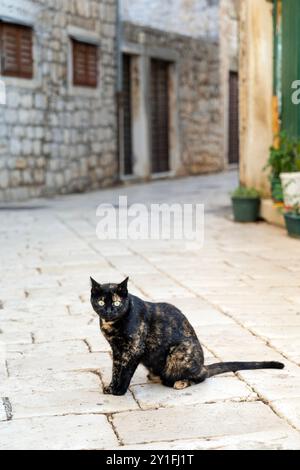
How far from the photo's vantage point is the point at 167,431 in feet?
10.1

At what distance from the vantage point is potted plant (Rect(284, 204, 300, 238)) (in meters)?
8.25

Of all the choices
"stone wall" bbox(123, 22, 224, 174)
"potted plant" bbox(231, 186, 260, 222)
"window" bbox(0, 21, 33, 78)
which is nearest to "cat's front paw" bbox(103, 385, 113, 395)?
"potted plant" bbox(231, 186, 260, 222)

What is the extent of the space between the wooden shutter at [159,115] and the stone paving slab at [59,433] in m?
14.4

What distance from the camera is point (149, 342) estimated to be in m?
3.52

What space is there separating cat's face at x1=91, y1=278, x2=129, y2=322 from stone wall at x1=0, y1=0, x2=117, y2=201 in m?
9.41

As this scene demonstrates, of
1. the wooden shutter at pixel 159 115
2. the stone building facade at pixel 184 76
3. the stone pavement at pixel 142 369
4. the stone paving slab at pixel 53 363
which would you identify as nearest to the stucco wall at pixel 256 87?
the stone pavement at pixel 142 369

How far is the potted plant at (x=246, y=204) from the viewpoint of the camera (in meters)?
9.70

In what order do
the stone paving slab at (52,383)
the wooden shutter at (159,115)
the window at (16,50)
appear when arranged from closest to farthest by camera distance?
the stone paving slab at (52,383) → the window at (16,50) → the wooden shutter at (159,115)

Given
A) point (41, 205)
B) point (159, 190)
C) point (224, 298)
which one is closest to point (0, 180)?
point (41, 205)

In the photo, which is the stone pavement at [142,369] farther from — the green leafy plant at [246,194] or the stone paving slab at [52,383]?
the green leafy plant at [246,194]

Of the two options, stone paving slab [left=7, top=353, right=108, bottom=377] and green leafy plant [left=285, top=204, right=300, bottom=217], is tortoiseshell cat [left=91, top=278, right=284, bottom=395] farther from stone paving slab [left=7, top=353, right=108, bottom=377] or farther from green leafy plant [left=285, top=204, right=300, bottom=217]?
green leafy plant [left=285, top=204, right=300, bottom=217]

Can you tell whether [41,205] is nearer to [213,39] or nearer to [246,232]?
[246,232]

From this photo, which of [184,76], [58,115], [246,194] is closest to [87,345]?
[246,194]

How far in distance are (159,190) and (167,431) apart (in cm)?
1179
